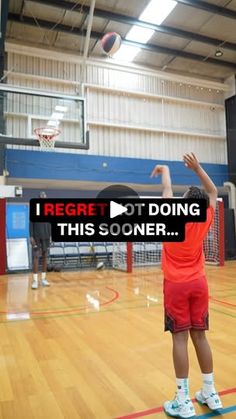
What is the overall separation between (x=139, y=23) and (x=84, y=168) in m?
4.73

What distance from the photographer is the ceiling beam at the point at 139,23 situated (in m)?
10.2

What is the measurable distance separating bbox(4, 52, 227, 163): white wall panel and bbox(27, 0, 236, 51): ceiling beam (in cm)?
232

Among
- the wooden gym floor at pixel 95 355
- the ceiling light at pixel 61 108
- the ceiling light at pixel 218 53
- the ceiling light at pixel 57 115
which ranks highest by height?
the ceiling light at pixel 218 53

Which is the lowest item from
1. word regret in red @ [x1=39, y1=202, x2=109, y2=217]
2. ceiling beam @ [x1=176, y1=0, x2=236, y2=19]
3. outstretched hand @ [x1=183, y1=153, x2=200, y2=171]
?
word regret in red @ [x1=39, y1=202, x2=109, y2=217]

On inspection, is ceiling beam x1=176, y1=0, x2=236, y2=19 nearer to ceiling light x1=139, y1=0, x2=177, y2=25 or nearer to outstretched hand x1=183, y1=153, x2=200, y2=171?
ceiling light x1=139, y1=0, x2=177, y2=25

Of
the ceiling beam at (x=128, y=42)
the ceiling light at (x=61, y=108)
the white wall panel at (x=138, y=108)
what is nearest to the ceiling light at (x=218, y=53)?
the ceiling beam at (x=128, y=42)

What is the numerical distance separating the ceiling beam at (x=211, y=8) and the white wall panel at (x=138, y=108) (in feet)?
12.4

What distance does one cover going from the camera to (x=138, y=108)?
1395 centimetres

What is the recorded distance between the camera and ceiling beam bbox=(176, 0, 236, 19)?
10.1 m

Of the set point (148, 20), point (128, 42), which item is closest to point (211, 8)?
point (148, 20)

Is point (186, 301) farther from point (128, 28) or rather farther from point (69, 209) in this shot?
point (128, 28)

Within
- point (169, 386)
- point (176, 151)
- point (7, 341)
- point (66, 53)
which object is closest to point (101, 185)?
point (176, 151)

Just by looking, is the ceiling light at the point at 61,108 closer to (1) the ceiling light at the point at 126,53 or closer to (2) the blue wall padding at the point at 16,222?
(2) the blue wall padding at the point at 16,222

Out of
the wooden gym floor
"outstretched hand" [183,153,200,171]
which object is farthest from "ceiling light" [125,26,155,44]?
"outstretched hand" [183,153,200,171]
